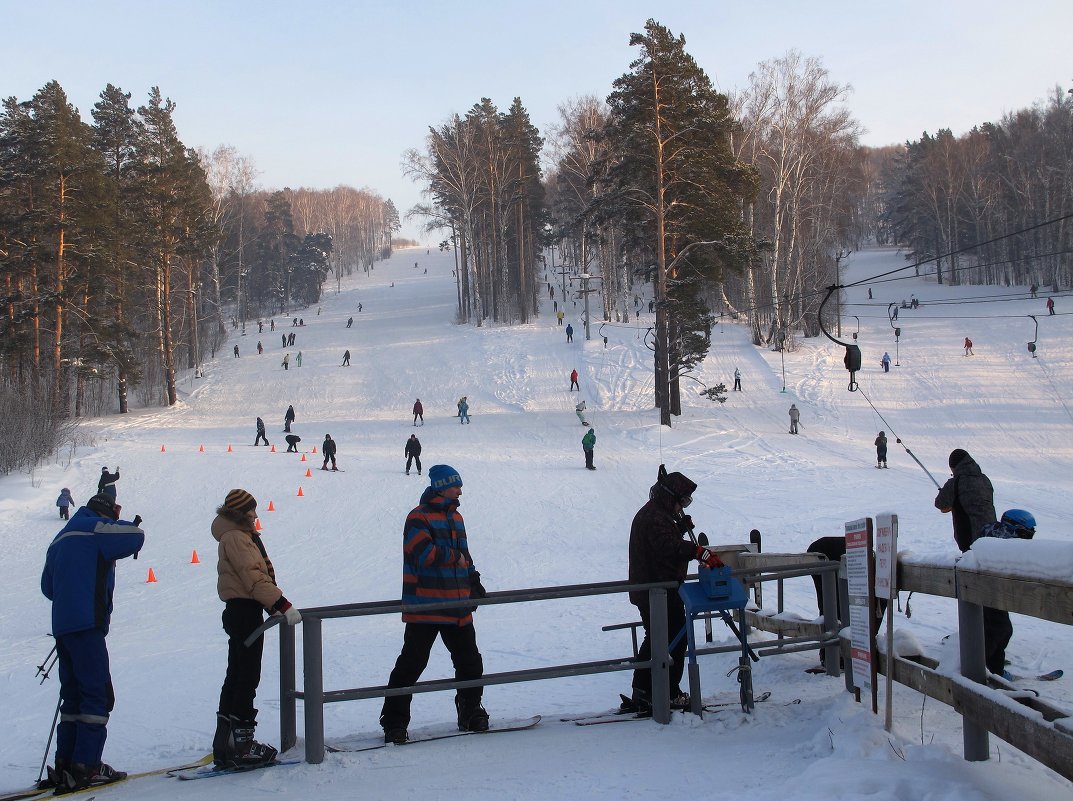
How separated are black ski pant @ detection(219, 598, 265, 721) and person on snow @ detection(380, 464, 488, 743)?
86cm

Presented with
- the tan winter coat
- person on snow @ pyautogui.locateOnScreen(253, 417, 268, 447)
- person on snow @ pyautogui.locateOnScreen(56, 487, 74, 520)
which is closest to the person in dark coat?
the tan winter coat

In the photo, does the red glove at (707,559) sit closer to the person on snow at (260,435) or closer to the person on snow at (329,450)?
the person on snow at (329,450)

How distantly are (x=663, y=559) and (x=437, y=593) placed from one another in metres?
1.57

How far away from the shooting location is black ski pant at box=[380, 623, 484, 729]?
219 inches

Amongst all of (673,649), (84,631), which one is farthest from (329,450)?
(673,649)

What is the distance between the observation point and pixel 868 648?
16.7 feet

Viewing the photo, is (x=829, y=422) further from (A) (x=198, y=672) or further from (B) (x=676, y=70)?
(A) (x=198, y=672)

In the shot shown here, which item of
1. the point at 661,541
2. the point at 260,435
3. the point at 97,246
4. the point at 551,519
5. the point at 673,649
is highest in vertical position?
the point at 97,246

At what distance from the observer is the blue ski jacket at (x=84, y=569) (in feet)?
17.2

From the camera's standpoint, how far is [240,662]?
546 centimetres

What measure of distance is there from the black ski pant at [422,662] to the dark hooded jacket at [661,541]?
1197mm

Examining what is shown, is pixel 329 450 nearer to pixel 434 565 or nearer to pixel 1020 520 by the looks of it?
pixel 434 565

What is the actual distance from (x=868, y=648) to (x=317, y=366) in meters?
49.0

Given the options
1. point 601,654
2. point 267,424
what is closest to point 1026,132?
point 267,424
